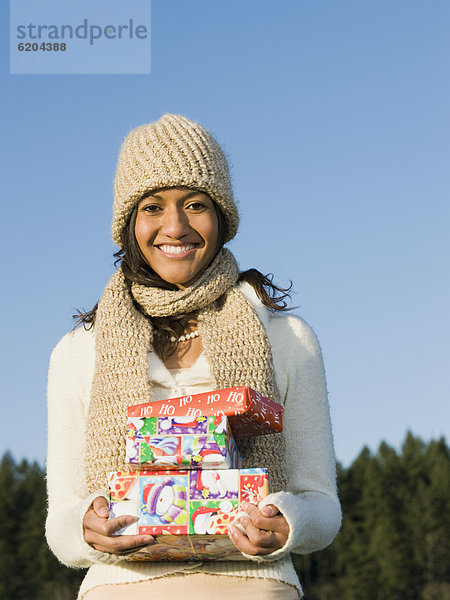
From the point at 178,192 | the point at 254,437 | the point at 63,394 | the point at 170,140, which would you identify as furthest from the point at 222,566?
the point at 170,140

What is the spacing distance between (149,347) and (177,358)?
15cm

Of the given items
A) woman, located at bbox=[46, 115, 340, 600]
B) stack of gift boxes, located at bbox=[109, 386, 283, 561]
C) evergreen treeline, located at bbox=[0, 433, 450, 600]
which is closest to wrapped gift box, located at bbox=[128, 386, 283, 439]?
stack of gift boxes, located at bbox=[109, 386, 283, 561]

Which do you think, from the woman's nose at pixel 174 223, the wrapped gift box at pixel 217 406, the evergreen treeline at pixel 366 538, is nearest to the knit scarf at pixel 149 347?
the woman's nose at pixel 174 223

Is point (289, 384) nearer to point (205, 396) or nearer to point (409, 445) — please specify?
point (205, 396)

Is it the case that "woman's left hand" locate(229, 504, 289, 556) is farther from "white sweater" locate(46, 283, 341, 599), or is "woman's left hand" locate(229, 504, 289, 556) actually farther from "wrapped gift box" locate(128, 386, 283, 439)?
"wrapped gift box" locate(128, 386, 283, 439)

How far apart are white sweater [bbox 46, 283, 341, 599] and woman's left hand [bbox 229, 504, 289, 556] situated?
0.11 meters

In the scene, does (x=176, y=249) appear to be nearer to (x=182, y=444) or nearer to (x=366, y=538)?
(x=182, y=444)

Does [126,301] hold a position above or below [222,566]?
above

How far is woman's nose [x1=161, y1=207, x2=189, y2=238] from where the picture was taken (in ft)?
13.3

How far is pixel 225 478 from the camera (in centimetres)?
323

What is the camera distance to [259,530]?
3.24m

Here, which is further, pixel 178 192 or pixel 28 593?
pixel 28 593

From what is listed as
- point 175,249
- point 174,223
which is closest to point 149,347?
point 175,249

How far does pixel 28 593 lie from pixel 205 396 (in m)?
67.7
